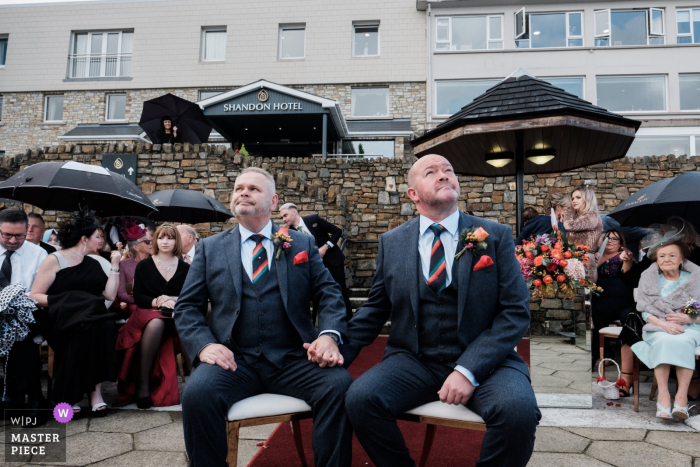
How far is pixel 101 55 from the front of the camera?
18984 mm

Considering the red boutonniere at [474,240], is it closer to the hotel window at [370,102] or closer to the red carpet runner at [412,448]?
the red carpet runner at [412,448]

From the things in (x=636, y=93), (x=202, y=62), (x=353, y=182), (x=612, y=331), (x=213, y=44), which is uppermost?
(x=213, y=44)

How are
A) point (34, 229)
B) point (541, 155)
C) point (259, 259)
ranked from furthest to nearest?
1. point (541, 155)
2. point (34, 229)
3. point (259, 259)

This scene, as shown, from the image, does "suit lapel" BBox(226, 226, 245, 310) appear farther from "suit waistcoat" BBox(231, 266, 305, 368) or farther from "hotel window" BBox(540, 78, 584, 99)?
Answer: "hotel window" BBox(540, 78, 584, 99)

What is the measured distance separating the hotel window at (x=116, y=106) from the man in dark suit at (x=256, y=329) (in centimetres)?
1935

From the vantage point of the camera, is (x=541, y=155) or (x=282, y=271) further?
(x=541, y=155)

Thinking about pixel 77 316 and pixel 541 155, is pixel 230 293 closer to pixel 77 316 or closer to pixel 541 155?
pixel 77 316

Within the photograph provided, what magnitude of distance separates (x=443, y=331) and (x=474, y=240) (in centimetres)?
48

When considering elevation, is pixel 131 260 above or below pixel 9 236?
below

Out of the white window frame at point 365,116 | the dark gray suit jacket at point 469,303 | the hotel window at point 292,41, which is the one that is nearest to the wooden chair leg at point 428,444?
the dark gray suit jacket at point 469,303

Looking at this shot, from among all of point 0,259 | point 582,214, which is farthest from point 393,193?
point 0,259

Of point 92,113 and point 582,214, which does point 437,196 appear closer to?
point 582,214

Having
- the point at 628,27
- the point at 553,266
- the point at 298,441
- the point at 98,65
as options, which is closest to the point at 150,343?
the point at 298,441

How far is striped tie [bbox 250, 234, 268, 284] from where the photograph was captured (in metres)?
2.44
